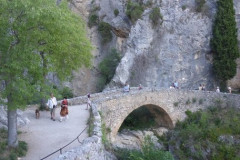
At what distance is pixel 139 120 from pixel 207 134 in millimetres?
7269

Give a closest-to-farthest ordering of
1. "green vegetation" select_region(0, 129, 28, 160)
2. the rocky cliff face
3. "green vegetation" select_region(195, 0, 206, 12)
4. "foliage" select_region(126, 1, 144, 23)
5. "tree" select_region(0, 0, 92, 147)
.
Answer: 1. "tree" select_region(0, 0, 92, 147)
2. "green vegetation" select_region(0, 129, 28, 160)
3. the rocky cliff face
4. "green vegetation" select_region(195, 0, 206, 12)
5. "foliage" select_region(126, 1, 144, 23)

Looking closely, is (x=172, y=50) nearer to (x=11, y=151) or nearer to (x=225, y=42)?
(x=225, y=42)

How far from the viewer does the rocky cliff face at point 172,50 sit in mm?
35406

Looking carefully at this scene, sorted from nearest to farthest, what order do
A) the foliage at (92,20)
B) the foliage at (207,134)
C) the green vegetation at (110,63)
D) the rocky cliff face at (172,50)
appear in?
the foliage at (207,134)
the rocky cliff face at (172,50)
the green vegetation at (110,63)
the foliage at (92,20)

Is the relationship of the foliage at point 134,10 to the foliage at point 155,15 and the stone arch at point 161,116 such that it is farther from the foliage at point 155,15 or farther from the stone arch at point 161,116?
the stone arch at point 161,116

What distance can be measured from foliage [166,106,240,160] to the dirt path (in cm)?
1048

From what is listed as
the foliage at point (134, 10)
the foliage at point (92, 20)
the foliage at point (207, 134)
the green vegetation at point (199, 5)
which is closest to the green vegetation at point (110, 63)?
the foliage at point (134, 10)

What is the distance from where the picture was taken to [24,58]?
36.7 ft

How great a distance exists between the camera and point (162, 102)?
27.3 meters

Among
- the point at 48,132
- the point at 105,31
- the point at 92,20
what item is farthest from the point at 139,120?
the point at 92,20

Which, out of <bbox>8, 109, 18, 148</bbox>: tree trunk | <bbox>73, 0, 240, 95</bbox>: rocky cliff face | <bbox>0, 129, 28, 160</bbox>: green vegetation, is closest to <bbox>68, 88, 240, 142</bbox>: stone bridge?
<bbox>73, 0, 240, 95</bbox>: rocky cliff face

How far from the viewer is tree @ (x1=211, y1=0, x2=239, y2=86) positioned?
33469 mm

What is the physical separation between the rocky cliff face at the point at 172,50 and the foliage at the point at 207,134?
22.0ft

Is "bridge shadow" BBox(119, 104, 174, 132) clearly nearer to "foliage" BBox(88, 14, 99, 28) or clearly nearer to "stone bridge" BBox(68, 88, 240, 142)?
"stone bridge" BBox(68, 88, 240, 142)
